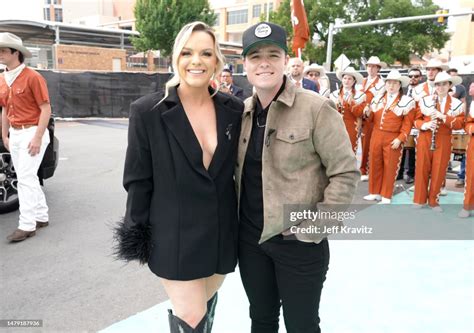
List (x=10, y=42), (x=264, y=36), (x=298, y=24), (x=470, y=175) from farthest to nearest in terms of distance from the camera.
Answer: (x=298, y=24), (x=470, y=175), (x=10, y=42), (x=264, y=36)

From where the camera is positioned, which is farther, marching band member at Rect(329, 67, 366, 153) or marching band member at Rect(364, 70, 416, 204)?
marching band member at Rect(329, 67, 366, 153)

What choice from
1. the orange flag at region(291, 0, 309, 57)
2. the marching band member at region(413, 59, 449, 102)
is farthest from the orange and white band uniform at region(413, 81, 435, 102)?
the orange flag at region(291, 0, 309, 57)

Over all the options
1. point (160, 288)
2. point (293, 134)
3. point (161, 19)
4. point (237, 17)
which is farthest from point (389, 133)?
point (237, 17)

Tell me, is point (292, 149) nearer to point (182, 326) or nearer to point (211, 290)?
point (211, 290)

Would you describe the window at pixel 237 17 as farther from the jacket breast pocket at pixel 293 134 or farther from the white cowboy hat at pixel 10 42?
the jacket breast pocket at pixel 293 134

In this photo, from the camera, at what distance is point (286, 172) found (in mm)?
1844

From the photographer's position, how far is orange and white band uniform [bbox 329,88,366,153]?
706 cm

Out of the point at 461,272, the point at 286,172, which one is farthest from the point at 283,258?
the point at 461,272

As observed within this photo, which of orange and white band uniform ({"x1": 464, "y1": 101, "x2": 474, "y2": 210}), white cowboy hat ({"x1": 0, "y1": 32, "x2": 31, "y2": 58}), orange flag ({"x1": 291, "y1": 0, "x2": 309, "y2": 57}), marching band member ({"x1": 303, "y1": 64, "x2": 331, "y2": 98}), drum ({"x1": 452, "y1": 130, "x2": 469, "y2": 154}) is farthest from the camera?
marching band member ({"x1": 303, "y1": 64, "x2": 331, "y2": 98})

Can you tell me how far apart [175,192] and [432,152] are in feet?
15.9

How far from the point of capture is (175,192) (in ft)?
6.02

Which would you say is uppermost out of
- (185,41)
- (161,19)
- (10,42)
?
(161,19)

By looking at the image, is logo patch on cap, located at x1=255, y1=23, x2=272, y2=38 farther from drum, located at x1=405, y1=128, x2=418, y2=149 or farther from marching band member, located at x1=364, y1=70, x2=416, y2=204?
drum, located at x1=405, y1=128, x2=418, y2=149

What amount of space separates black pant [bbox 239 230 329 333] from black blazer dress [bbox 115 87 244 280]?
0.16 metres
